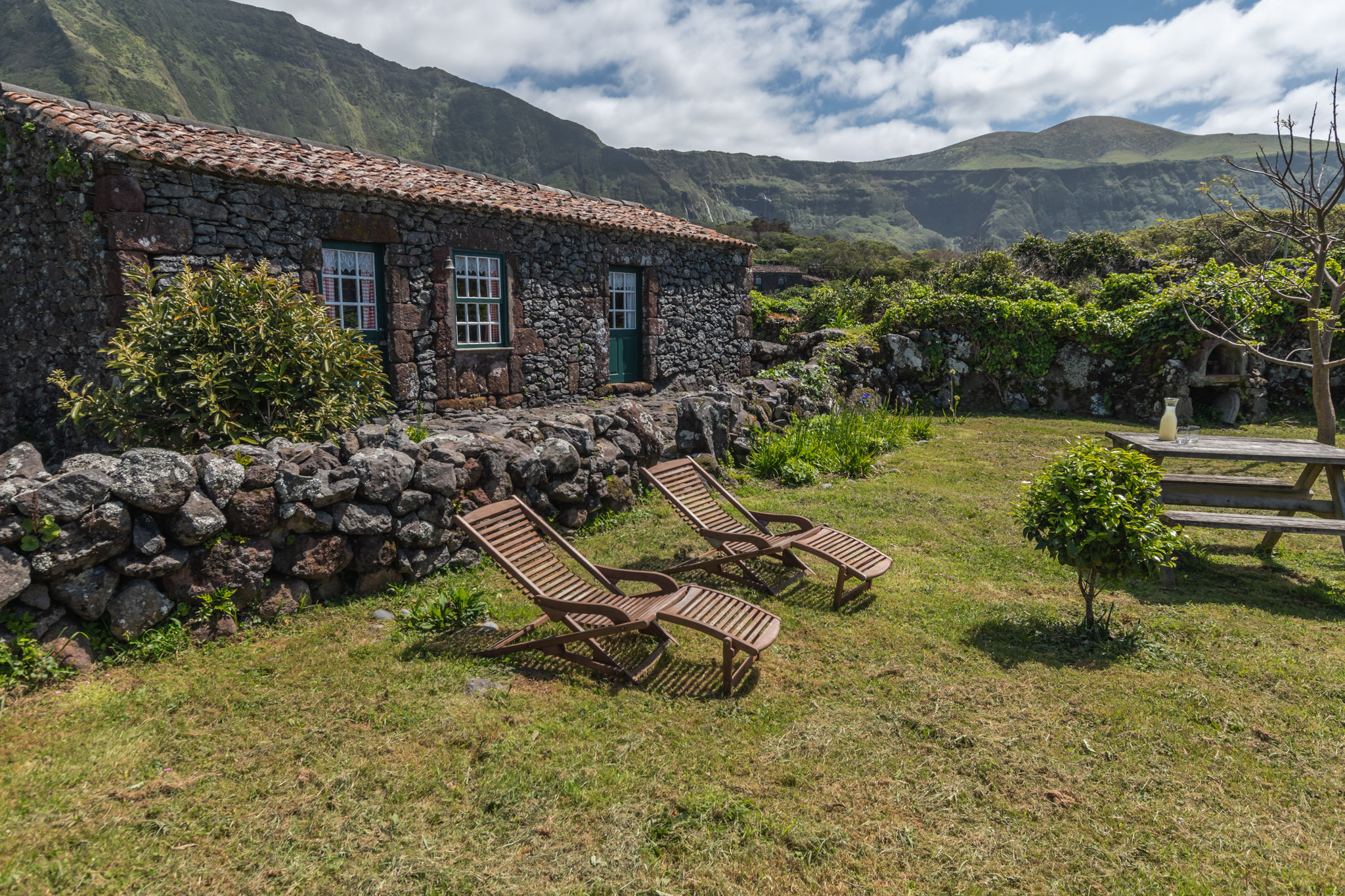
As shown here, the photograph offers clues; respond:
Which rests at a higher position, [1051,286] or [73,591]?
[1051,286]

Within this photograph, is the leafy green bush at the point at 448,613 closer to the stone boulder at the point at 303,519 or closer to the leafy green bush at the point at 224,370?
the stone boulder at the point at 303,519

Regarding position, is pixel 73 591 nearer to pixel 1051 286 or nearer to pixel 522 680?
pixel 522 680

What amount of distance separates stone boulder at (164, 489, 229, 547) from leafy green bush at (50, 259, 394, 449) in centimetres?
118

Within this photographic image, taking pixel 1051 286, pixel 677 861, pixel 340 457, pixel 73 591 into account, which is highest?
pixel 1051 286

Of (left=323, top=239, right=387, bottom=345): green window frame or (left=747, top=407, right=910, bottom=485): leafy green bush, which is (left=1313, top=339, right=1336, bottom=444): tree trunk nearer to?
(left=747, top=407, right=910, bottom=485): leafy green bush

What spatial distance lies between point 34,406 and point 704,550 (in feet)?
26.3

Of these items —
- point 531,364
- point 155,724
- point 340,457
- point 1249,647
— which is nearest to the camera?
point 155,724

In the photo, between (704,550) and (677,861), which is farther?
(704,550)

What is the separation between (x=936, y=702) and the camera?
361 cm

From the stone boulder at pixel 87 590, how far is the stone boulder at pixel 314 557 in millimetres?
875

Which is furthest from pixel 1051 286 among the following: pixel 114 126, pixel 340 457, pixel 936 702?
pixel 114 126

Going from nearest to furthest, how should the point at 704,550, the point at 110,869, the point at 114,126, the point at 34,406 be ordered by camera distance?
the point at 110,869 < the point at 704,550 < the point at 114,126 < the point at 34,406

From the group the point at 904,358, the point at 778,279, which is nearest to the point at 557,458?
the point at 904,358

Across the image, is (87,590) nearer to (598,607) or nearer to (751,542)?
(598,607)
